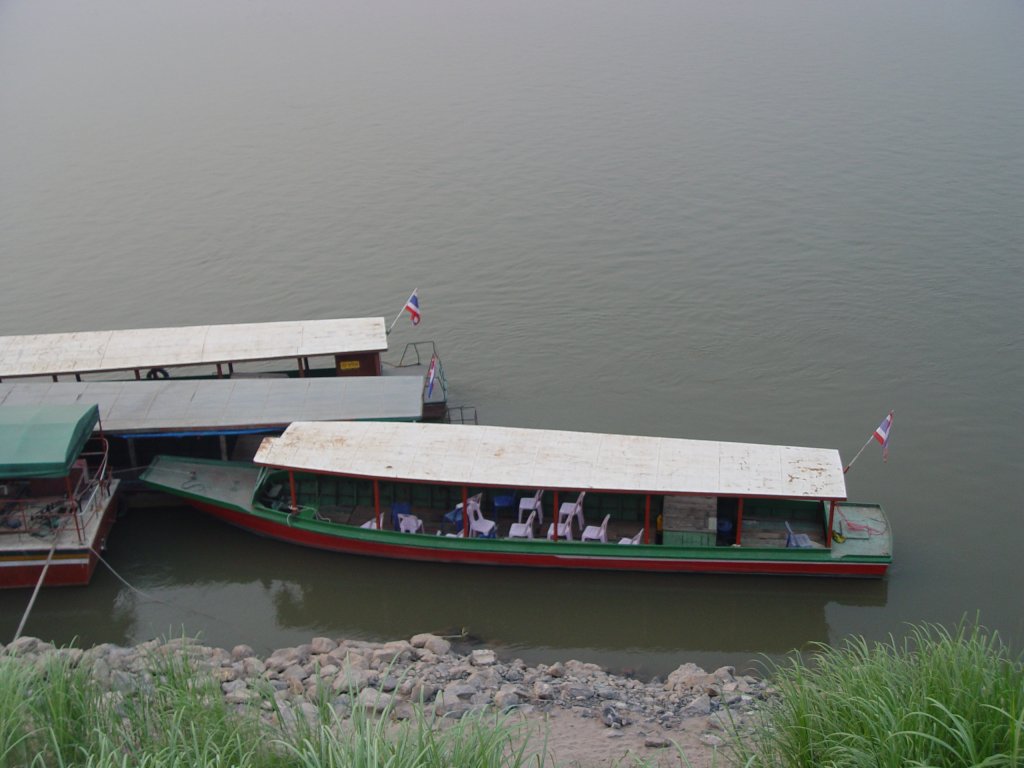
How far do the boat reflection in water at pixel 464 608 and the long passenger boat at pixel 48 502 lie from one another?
57 centimetres

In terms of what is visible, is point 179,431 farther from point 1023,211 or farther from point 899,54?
point 899,54

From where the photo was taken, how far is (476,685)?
13.8 m

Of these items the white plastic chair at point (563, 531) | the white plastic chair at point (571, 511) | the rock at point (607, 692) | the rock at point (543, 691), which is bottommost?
the rock at point (607, 692)

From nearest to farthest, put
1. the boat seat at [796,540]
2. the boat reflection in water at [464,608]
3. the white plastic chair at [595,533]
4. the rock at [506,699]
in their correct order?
the rock at [506,699], the boat reflection in water at [464,608], the boat seat at [796,540], the white plastic chair at [595,533]

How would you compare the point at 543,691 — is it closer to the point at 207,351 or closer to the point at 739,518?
the point at 739,518

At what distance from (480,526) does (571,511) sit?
1.51 m

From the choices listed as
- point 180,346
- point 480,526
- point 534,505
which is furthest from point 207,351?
point 534,505

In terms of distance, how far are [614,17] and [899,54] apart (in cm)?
1280

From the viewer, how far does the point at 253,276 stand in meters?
28.0

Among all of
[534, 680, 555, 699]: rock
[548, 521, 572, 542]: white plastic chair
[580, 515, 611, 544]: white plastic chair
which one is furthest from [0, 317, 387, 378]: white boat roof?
[534, 680, 555, 699]: rock

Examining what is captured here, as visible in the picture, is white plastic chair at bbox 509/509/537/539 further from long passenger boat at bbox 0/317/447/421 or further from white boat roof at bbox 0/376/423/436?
long passenger boat at bbox 0/317/447/421

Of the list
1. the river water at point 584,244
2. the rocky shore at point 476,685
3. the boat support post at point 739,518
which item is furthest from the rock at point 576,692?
the boat support post at point 739,518

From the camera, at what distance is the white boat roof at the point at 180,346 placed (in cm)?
1970

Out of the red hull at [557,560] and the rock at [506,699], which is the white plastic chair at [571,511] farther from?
the rock at [506,699]
